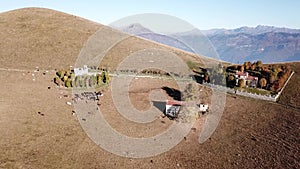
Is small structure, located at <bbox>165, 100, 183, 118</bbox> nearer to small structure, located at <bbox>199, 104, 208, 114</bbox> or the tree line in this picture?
small structure, located at <bbox>199, 104, 208, 114</bbox>

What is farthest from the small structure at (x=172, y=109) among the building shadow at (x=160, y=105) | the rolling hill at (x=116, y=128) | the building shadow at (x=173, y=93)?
the building shadow at (x=173, y=93)

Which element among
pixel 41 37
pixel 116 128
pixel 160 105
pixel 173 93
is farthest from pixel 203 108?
pixel 41 37

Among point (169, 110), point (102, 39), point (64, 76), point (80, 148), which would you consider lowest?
point (80, 148)

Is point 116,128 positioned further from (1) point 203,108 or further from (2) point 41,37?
(2) point 41,37

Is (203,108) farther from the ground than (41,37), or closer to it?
closer to it

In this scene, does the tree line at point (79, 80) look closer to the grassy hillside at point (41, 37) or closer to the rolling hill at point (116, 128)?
the rolling hill at point (116, 128)

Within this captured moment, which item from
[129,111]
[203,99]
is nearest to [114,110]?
[129,111]

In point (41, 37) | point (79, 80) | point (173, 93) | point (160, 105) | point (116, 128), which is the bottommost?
point (116, 128)

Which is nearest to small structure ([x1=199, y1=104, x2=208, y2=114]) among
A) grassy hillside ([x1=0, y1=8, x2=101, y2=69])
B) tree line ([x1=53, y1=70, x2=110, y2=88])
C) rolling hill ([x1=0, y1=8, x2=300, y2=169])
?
rolling hill ([x1=0, y1=8, x2=300, y2=169])

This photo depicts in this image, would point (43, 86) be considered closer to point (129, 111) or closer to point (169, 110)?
point (129, 111)
